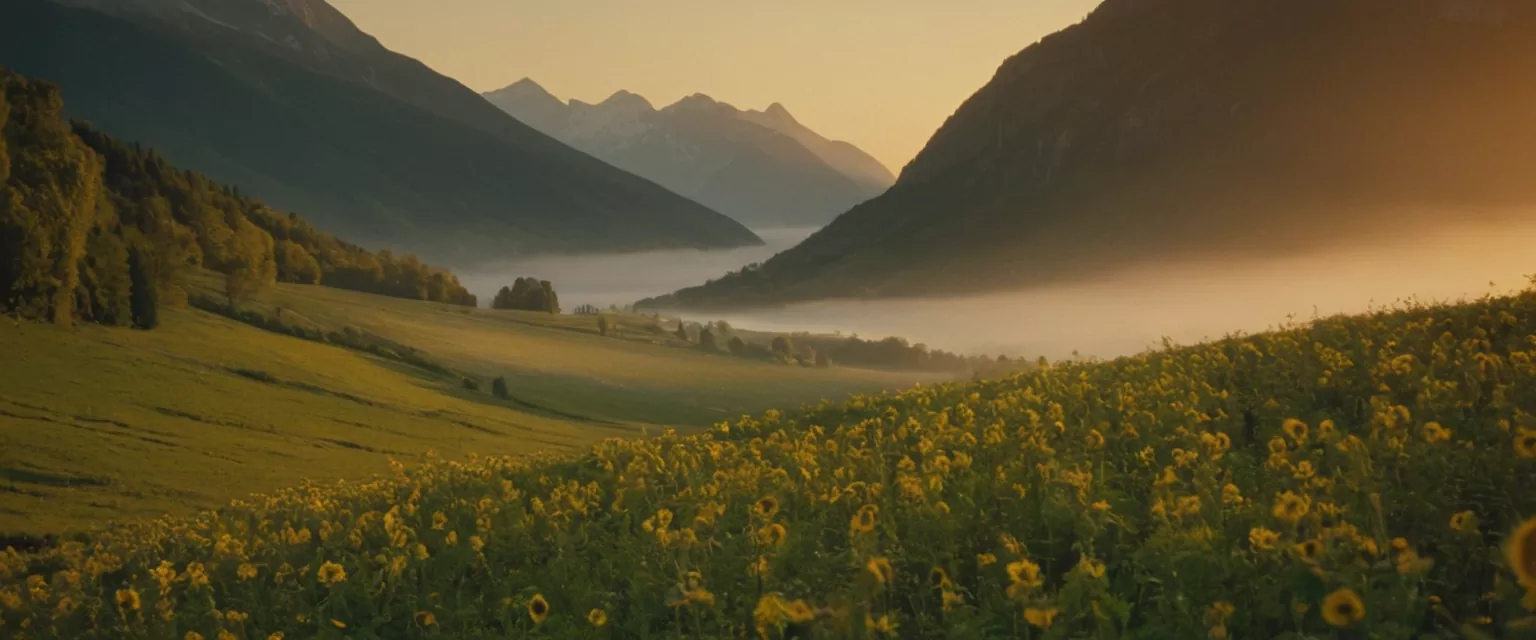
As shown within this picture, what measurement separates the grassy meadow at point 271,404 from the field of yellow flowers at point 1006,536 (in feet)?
132

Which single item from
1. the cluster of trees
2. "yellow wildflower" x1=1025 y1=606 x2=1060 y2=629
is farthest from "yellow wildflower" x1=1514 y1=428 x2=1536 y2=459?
the cluster of trees

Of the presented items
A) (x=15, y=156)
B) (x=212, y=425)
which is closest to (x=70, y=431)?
(x=212, y=425)

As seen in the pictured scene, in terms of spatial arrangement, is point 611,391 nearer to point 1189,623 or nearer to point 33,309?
point 33,309

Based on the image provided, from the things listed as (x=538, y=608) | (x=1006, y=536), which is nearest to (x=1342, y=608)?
(x=1006, y=536)

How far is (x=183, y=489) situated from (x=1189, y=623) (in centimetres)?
8600

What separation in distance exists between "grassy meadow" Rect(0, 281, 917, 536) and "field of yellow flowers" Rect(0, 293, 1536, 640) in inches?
1583

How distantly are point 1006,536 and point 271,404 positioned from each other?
357 feet

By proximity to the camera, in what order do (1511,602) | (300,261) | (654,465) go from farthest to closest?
(300,261) → (654,465) → (1511,602)

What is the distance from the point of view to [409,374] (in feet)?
440

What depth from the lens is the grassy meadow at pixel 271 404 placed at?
7825 centimetres

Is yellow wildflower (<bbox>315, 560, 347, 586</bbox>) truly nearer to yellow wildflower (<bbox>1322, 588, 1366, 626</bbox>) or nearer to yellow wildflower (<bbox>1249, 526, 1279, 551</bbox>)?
yellow wildflower (<bbox>1249, 526, 1279, 551</bbox>)

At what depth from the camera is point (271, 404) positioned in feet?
341

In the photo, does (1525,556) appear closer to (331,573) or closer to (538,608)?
(538,608)

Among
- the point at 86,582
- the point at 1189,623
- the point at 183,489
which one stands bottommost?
the point at 183,489
